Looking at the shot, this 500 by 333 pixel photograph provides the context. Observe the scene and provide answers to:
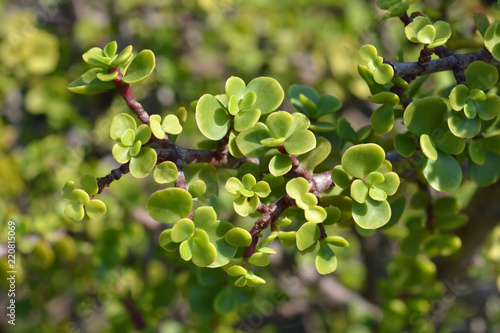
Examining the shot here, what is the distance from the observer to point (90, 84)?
1.62 ft

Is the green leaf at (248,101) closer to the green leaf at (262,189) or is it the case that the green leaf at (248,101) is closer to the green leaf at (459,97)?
the green leaf at (262,189)

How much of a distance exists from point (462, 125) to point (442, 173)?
2.1 inches

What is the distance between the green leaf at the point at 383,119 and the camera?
0.51 m

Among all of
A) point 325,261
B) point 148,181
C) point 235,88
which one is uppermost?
point 235,88

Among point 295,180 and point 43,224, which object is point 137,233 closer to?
point 43,224

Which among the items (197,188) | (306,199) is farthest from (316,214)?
(197,188)

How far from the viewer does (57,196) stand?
4.33 feet

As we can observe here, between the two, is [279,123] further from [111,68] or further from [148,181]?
[148,181]

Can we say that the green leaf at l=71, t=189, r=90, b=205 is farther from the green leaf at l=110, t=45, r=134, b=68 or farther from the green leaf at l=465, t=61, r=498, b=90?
the green leaf at l=465, t=61, r=498, b=90

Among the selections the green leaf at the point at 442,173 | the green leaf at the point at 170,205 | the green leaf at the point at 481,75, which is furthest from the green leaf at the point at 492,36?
the green leaf at the point at 170,205

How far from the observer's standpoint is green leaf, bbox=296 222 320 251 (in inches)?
18.1

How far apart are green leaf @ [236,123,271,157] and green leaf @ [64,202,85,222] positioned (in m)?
0.17

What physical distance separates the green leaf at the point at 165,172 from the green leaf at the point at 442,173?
0.82ft

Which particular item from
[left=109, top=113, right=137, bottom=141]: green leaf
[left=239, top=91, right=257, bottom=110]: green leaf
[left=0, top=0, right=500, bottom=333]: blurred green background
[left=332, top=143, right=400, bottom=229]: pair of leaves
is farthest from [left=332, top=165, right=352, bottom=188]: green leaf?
[left=0, top=0, right=500, bottom=333]: blurred green background
